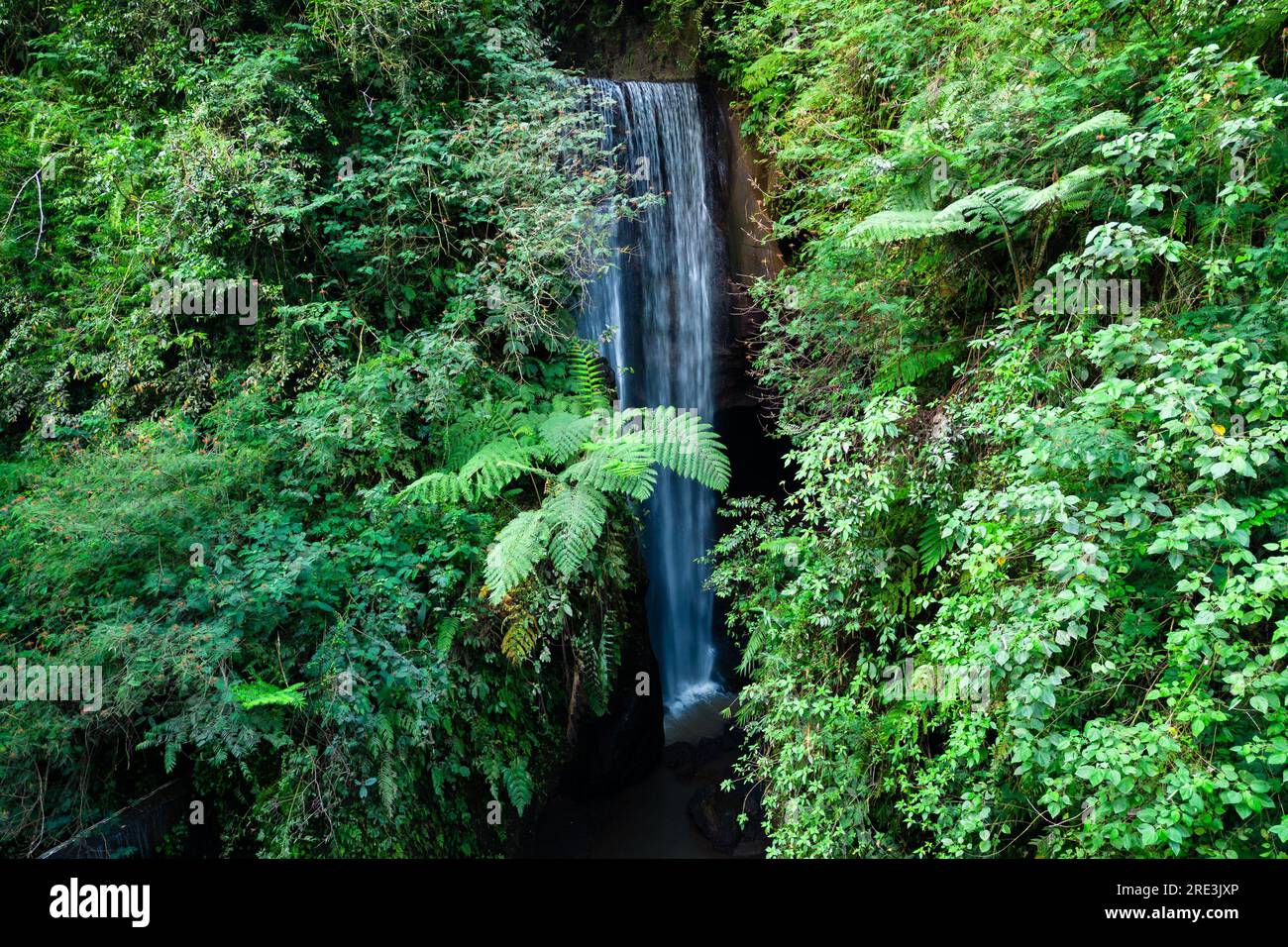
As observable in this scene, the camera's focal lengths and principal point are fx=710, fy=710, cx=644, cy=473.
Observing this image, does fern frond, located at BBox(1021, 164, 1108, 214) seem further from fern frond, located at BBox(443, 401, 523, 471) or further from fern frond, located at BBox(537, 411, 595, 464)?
fern frond, located at BBox(443, 401, 523, 471)

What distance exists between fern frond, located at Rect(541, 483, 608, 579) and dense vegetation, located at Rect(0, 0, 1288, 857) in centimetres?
3

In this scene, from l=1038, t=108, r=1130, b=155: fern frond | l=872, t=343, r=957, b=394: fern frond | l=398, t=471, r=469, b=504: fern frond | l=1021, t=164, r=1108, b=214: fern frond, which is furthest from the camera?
l=872, t=343, r=957, b=394: fern frond

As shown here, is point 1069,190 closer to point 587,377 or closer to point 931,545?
point 931,545

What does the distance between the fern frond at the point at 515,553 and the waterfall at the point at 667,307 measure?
4.04 metres

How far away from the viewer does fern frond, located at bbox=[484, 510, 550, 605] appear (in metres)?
4.36

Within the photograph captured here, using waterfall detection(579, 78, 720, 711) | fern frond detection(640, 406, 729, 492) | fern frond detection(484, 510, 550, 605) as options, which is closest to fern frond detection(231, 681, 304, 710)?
fern frond detection(484, 510, 550, 605)

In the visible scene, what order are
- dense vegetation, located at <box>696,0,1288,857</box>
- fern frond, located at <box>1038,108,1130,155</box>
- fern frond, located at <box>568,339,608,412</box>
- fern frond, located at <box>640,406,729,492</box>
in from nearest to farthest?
dense vegetation, located at <box>696,0,1288,857</box>
fern frond, located at <box>1038,108,1130,155</box>
fern frond, located at <box>640,406,729,492</box>
fern frond, located at <box>568,339,608,412</box>

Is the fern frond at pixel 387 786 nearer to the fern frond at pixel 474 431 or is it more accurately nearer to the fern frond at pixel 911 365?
the fern frond at pixel 474 431

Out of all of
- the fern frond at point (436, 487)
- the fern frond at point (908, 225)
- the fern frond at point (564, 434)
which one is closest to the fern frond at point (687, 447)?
the fern frond at point (564, 434)

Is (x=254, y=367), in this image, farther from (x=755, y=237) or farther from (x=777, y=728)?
(x=755, y=237)

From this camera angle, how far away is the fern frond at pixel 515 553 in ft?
14.3

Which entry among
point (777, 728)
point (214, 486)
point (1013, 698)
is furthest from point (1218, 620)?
point (214, 486)

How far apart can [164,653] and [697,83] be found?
9092 mm

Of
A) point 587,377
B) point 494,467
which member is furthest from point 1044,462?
point 587,377
